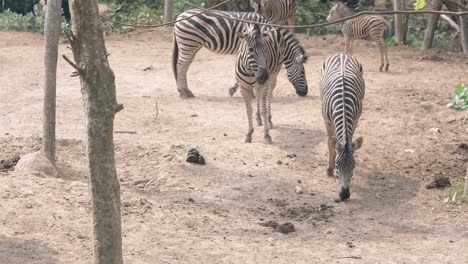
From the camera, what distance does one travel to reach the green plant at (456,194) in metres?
8.04

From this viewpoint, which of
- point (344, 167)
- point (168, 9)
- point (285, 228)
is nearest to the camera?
point (285, 228)

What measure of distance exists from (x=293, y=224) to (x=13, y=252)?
2.76 metres

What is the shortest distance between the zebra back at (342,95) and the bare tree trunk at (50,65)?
3116 millimetres

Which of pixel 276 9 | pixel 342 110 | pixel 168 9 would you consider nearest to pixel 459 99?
pixel 342 110

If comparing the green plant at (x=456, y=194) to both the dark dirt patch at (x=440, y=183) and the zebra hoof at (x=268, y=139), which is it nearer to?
the dark dirt patch at (x=440, y=183)

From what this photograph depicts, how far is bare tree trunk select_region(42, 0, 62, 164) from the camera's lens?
25.8 ft

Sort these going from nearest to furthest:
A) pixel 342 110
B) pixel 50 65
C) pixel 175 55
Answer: pixel 50 65, pixel 342 110, pixel 175 55

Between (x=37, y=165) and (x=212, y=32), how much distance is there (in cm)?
533

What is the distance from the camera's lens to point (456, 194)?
819cm

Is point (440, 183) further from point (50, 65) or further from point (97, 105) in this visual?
point (97, 105)

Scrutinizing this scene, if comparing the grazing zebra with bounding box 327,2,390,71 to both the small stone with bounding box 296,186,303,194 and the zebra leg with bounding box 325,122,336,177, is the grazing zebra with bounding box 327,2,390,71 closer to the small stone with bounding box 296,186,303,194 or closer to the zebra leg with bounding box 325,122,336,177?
the zebra leg with bounding box 325,122,336,177

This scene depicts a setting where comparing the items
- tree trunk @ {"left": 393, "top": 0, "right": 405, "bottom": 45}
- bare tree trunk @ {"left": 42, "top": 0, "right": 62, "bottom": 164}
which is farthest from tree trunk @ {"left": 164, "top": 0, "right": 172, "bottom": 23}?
bare tree trunk @ {"left": 42, "top": 0, "right": 62, "bottom": 164}

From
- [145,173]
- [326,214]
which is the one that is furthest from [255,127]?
[326,214]

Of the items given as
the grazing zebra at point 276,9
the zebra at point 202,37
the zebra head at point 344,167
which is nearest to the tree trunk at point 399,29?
the grazing zebra at point 276,9
